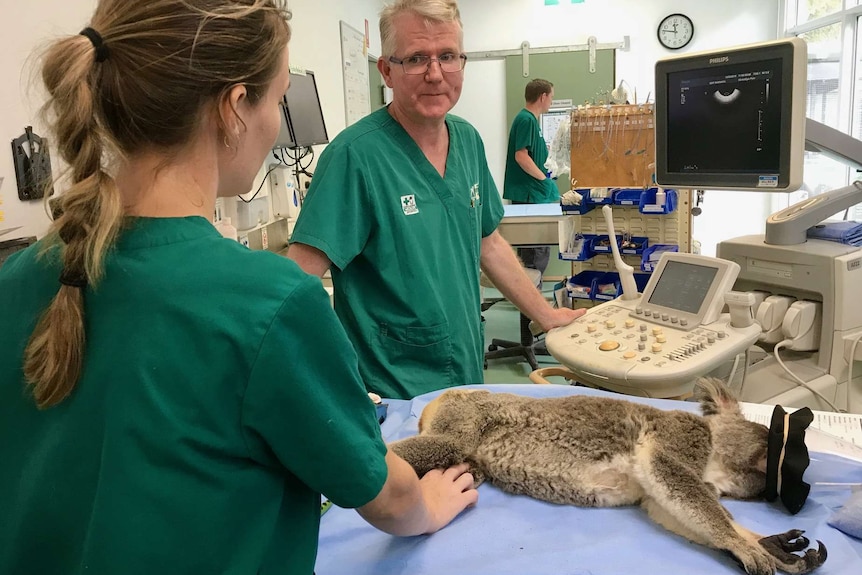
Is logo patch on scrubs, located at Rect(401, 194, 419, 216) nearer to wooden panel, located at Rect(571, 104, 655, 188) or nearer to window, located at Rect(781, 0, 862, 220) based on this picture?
wooden panel, located at Rect(571, 104, 655, 188)

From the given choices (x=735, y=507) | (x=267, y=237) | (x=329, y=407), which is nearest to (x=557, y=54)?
(x=267, y=237)

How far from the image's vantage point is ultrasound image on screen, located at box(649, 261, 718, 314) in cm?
181

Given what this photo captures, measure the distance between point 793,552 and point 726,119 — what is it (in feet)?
3.81

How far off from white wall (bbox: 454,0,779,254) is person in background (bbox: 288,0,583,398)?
5094 millimetres

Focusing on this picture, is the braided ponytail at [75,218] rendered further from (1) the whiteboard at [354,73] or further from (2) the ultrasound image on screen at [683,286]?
(1) the whiteboard at [354,73]

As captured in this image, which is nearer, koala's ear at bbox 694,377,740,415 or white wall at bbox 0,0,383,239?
koala's ear at bbox 694,377,740,415

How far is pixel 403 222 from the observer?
156cm

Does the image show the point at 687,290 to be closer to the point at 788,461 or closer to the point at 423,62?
the point at 788,461

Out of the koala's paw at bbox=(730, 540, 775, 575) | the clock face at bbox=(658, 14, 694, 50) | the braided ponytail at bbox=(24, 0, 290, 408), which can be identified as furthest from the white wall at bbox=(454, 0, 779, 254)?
the braided ponytail at bbox=(24, 0, 290, 408)

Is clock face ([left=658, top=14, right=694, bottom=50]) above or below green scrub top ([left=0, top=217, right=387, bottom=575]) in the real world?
above

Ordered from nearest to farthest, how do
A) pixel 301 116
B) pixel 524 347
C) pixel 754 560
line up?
→ pixel 754 560 → pixel 301 116 → pixel 524 347

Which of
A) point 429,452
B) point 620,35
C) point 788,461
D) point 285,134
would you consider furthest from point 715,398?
point 620,35

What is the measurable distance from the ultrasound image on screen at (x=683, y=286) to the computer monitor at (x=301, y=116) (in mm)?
2020

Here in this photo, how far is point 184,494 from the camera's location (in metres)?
0.64
